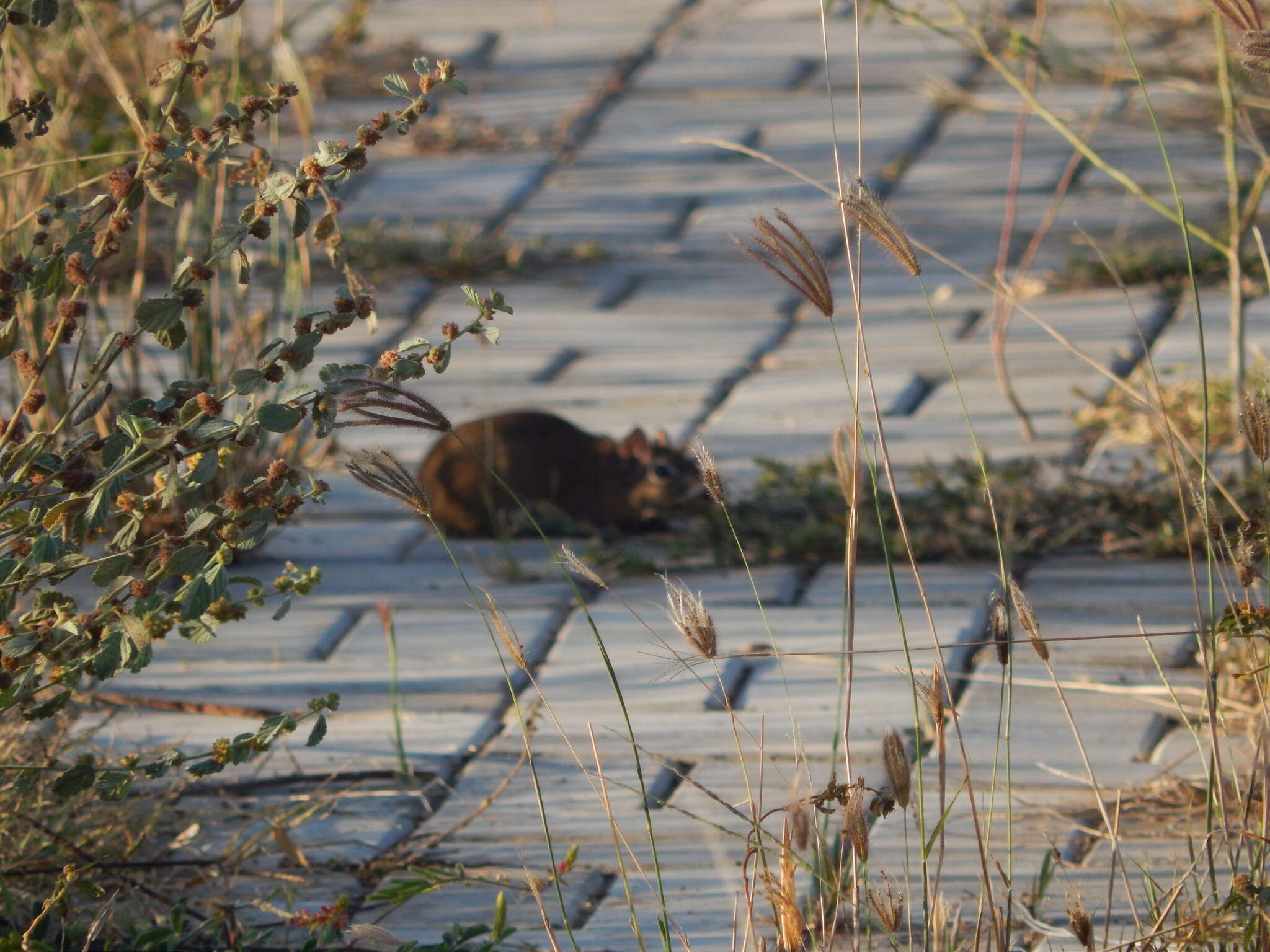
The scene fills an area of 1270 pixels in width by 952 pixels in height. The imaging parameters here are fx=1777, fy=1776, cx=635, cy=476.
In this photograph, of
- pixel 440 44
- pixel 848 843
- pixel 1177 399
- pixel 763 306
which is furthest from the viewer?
pixel 440 44

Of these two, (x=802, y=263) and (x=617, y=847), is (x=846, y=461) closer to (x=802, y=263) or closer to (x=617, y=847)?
(x=802, y=263)

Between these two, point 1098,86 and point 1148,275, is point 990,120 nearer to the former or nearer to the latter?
point 1098,86

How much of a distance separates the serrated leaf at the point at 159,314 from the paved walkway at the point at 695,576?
66cm

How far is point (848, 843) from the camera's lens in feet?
6.64

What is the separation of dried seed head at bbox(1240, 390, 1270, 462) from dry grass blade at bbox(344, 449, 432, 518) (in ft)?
2.94

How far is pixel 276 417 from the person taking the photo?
1.96 metres

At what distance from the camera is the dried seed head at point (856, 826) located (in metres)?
1.82

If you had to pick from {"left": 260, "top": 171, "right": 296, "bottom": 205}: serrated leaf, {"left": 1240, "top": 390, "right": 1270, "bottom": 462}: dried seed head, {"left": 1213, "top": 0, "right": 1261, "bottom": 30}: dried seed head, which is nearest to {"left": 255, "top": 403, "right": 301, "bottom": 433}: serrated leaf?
{"left": 260, "top": 171, "right": 296, "bottom": 205}: serrated leaf

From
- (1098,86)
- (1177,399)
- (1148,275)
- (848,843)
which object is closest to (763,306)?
(1148,275)

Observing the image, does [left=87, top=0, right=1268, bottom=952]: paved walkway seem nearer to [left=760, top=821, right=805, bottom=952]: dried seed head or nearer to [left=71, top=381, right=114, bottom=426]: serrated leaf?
[left=760, top=821, right=805, bottom=952]: dried seed head

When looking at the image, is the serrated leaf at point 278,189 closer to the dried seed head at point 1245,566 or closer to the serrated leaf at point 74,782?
the serrated leaf at point 74,782

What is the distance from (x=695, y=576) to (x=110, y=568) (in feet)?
7.61

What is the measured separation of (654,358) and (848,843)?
3.74 metres

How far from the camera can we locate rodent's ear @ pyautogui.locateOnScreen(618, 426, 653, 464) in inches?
182
